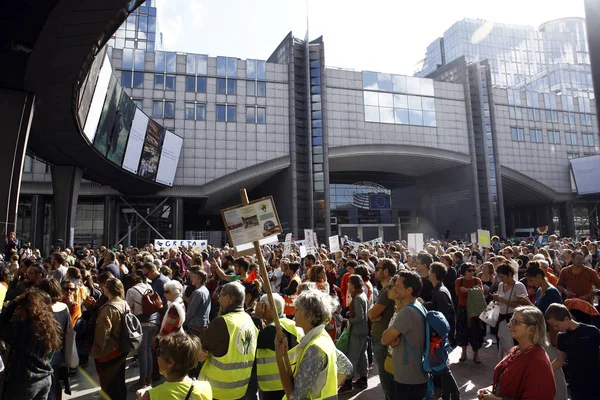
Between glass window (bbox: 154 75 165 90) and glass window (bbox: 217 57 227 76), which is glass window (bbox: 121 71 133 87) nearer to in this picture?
glass window (bbox: 154 75 165 90)

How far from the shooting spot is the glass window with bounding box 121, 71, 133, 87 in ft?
113

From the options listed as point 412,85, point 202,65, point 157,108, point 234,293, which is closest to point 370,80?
point 412,85

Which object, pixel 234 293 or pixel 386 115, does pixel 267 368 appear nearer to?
pixel 234 293

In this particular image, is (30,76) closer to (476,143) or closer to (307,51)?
(307,51)

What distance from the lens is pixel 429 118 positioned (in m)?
43.2

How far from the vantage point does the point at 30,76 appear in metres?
10.5

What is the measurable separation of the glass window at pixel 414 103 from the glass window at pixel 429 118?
0.97 metres

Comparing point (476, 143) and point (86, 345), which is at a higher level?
point (476, 143)

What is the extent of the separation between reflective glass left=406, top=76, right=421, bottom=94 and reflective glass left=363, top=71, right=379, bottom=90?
144 inches

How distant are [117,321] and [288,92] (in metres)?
35.7

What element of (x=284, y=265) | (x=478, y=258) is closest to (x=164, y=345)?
(x=284, y=265)

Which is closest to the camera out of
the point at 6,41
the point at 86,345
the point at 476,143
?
the point at 86,345

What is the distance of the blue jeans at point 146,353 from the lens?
230 inches

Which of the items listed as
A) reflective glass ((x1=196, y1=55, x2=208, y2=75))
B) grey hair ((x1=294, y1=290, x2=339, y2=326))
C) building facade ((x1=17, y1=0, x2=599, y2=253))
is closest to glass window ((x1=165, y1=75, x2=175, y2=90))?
building facade ((x1=17, y1=0, x2=599, y2=253))
